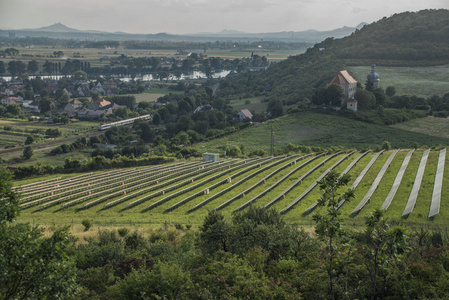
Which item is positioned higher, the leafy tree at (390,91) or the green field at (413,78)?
the green field at (413,78)

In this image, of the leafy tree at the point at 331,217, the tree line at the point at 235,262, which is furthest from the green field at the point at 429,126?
the leafy tree at the point at 331,217

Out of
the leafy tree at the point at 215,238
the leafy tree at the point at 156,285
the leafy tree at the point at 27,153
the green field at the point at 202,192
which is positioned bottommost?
the leafy tree at the point at 27,153

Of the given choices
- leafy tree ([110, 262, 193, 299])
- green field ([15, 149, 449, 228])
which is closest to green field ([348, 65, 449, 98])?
green field ([15, 149, 449, 228])

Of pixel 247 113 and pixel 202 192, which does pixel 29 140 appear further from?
pixel 202 192

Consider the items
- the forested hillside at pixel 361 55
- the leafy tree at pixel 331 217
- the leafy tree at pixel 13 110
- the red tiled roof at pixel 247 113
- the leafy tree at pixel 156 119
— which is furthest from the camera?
the forested hillside at pixel 361 55

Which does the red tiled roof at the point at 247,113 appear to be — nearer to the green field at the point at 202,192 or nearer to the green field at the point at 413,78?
the green field at the point at 413,78

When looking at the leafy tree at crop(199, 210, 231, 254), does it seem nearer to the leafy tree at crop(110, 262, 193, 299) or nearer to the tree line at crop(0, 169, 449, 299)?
the tree line at crop(0, 169, 449, 299)

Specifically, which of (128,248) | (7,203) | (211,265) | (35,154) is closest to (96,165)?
(35,154)

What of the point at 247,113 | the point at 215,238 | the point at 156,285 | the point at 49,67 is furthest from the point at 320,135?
the point at 49,67
